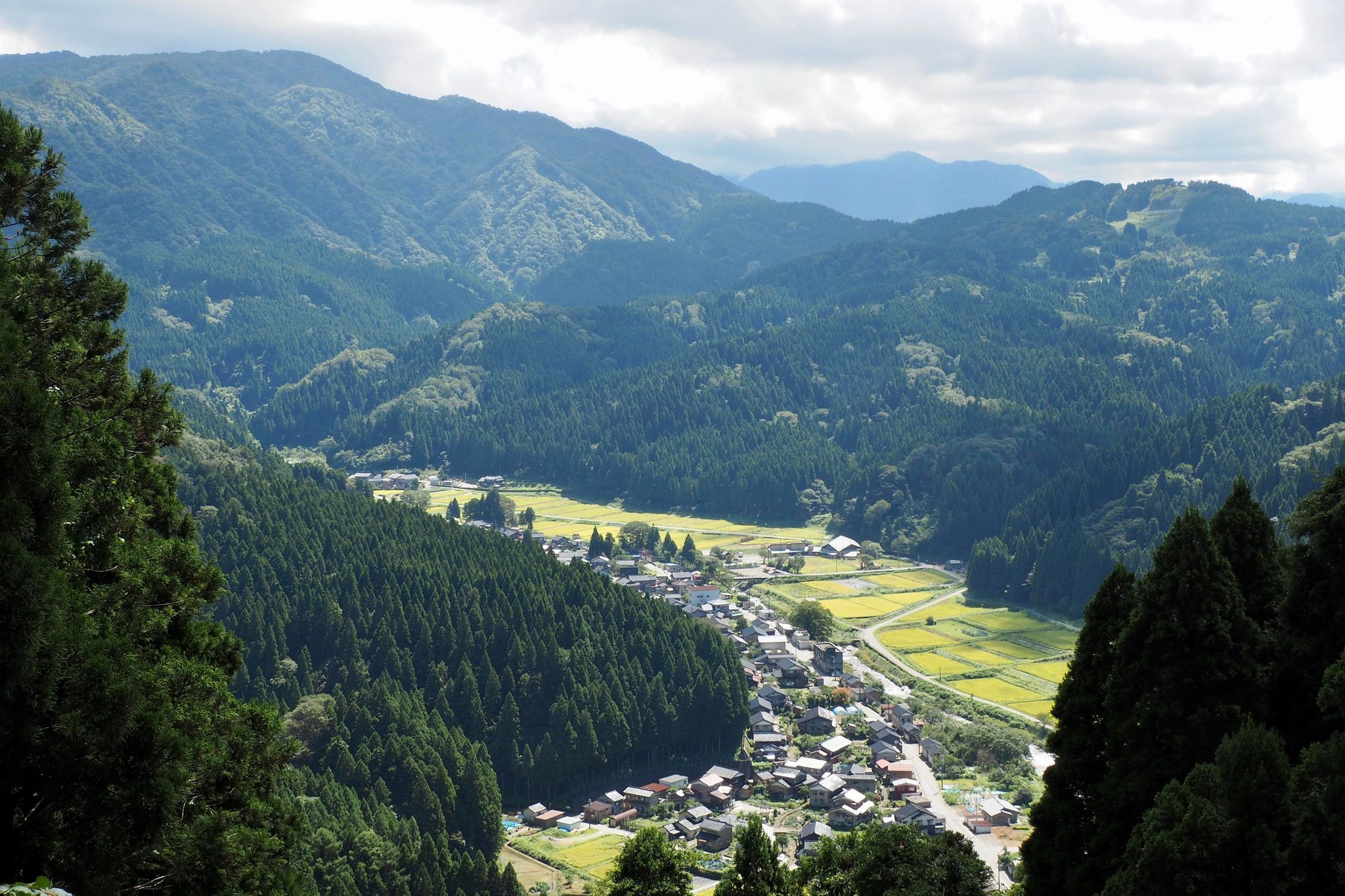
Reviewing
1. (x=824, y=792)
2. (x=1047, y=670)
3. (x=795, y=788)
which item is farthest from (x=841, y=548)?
(x=824, y=792)

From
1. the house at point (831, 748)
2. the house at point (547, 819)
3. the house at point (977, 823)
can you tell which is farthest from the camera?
the house at point (831, 748)

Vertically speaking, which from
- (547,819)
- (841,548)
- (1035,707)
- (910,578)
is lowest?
(547,819)

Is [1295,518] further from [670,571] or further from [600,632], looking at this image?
[670,571]

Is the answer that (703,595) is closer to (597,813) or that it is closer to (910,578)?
(910,578)

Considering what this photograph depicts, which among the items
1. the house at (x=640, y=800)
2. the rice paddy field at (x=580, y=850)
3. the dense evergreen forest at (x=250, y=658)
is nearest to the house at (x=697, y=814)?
the house at (x=640, y=800)

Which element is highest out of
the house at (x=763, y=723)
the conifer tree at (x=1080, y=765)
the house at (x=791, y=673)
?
the conifer tree at (x=1080, y=765)

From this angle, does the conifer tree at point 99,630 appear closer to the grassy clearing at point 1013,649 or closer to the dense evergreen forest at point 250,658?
the dense evergreen forest at point 250,658

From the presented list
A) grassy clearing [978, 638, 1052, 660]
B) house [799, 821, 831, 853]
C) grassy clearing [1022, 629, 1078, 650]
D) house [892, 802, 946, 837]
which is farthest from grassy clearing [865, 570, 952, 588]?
house [799, 821, 831, 853]
